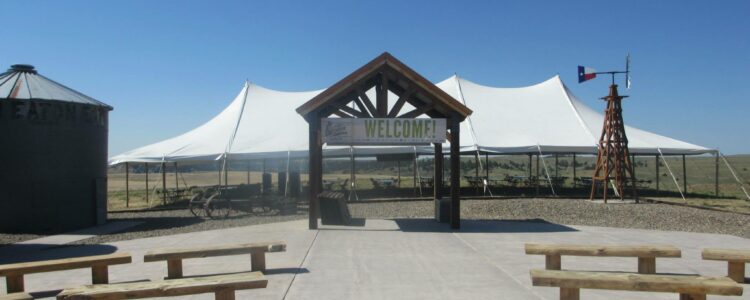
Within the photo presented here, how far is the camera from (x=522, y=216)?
543 inches

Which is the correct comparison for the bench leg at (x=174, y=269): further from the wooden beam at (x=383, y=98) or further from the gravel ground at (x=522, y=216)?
the wooden beam at (x=383, y=98)

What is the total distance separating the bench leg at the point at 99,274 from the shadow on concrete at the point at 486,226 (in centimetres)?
572

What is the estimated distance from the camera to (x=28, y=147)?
11781 mm

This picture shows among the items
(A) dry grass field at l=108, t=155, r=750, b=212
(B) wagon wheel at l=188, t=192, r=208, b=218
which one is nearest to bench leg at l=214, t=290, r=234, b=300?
(B) wagon wheel at l=188, t=192, r=208, b=218

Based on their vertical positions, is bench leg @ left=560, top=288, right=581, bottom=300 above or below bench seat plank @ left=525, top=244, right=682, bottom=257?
below

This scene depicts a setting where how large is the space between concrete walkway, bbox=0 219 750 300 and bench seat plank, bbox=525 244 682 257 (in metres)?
0.38

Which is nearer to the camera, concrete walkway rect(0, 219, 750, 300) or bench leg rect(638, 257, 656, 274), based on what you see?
concrete walkway rect(0, 219, 750, 300)

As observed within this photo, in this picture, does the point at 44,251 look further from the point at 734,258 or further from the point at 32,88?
the point at 734,258

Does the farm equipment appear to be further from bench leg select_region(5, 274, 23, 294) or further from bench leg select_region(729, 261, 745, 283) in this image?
bench leg select_region(729, 261, 745, 283)

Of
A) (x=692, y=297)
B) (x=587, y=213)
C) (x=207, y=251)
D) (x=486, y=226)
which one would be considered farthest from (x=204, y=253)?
(x=587, y=213)

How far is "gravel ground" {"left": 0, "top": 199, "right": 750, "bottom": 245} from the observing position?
11469 millimetres

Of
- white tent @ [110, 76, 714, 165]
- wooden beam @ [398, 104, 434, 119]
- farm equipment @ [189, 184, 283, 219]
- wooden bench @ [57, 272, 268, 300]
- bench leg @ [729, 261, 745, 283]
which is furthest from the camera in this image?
white tent @ [110, 76, 714, 165]

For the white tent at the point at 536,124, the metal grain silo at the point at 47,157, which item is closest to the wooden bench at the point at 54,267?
the metal grain silo at the point at 47,157

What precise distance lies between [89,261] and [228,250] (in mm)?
1432
